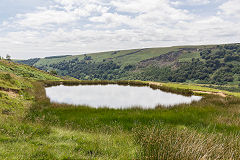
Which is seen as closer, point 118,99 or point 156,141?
point 156,141

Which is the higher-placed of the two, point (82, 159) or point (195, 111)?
point (82, 159)

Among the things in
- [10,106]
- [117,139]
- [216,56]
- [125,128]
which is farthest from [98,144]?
[216,56]

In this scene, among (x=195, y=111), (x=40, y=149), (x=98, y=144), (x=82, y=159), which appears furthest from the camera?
(x=195, y=111)

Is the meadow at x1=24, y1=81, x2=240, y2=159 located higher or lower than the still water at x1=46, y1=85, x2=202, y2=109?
higher

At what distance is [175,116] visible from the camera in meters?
15.2

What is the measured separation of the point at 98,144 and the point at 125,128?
16.2 feet

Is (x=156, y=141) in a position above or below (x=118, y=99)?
above

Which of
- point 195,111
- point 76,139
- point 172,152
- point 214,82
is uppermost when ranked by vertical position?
point 172,152

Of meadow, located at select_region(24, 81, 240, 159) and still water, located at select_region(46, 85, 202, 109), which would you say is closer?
meadow, located at select_region(24, 81, 240, 159)

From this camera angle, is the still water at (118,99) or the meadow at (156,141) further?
the still water at (118,99)

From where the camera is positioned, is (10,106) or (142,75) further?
(142,75)

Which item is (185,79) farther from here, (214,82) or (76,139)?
(76,139)

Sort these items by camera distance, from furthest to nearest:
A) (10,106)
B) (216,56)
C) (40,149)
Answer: (216,56)
(10,106)
(40,149)

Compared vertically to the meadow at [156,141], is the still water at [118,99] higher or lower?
lower
